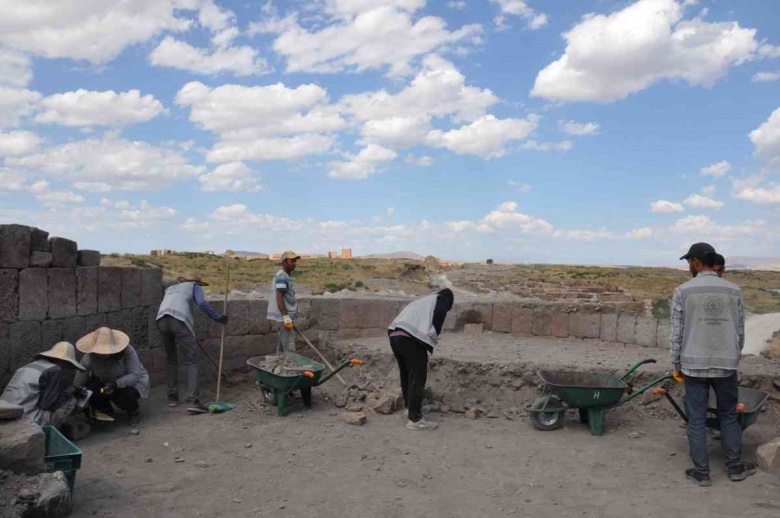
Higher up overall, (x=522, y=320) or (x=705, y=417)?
(x=522, y=320)

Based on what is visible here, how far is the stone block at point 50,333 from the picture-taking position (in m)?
6.66

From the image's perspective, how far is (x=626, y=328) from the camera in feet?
31.9

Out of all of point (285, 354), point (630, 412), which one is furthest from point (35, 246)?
point (630, 412)

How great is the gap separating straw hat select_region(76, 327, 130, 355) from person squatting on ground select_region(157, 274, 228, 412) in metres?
0.93

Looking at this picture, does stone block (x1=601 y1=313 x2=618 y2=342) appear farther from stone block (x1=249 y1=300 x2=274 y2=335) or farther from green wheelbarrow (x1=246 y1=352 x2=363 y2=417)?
stone block (x1=249 y1=300 x2=274 y2=335)

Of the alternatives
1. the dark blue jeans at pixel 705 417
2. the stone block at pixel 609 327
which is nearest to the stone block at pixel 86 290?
the dark blue jeans at pixel 705 417

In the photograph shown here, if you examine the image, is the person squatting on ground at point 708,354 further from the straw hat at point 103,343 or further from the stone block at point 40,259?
the stone block at point 40,259

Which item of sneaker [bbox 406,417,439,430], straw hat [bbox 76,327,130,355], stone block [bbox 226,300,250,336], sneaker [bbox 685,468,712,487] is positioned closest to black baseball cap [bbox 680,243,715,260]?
sneaker [bbox 685,468,712,487]

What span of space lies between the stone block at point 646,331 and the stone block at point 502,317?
196 centimetres

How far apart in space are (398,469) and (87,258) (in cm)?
436

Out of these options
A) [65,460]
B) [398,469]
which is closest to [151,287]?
[65,460]

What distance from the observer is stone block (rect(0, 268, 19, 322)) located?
629 cm

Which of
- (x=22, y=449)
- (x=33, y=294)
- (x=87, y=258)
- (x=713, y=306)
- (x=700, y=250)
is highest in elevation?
(x=700, y=250)

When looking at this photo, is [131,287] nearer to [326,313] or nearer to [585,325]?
[326,313]
